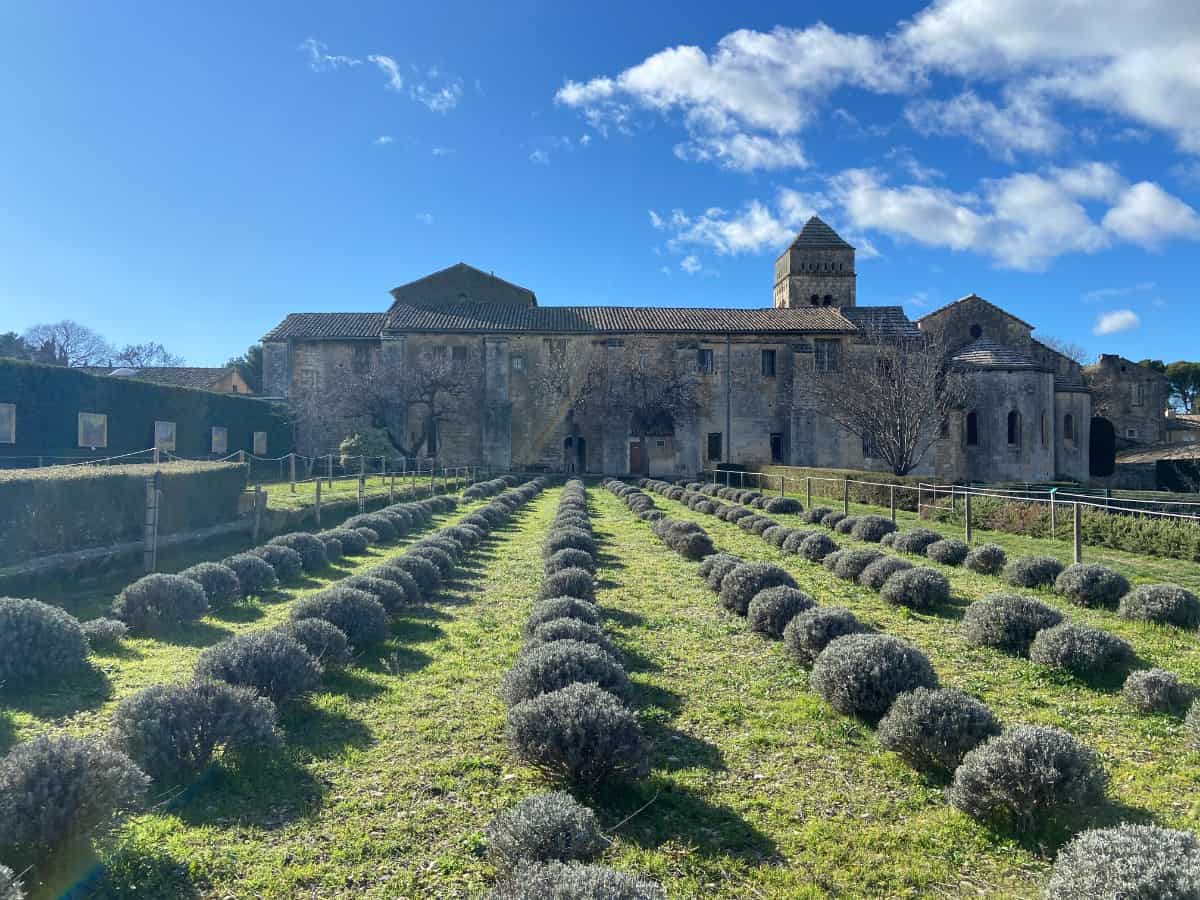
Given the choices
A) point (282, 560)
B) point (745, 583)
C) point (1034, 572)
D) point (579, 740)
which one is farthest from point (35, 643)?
→ point (1034, 572)

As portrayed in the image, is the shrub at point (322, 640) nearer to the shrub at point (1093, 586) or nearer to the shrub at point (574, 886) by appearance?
the shrub at point (574, 886)

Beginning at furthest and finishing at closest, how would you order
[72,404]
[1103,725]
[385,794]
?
[72,404]
[1103,725]
[385,794]

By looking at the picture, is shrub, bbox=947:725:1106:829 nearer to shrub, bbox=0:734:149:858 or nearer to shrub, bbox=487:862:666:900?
shrub, bbox=487:862:666:900

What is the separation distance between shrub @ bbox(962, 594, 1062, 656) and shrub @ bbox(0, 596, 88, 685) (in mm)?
8049

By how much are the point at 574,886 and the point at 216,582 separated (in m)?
7.60

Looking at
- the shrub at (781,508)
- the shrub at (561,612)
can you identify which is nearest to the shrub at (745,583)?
the shrub at (561,612)

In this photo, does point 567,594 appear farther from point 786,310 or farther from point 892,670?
Result: point 786,310

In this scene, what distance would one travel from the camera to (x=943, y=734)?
14.2 feet

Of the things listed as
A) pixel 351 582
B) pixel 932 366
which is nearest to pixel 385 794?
pixel 351 582

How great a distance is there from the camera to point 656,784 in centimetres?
423

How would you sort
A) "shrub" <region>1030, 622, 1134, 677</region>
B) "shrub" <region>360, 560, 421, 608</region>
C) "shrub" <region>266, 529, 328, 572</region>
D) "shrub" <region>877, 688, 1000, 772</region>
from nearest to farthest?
1. "shrub" <region>877, 688, 1000, 772</region>
2. "shrub" <region>1030, 622, 1134, 677</region>
3. "shrub" <region>360, 560, 421, 608</region>
4. "shrub" <region>266, 529, 328, 572</region>

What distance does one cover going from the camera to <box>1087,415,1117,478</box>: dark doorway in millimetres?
39500

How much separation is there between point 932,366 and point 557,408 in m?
20.4

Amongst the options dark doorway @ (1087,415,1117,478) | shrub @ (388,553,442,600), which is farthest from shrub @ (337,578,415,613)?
dark doorway @ (1087,415,1117,478)
